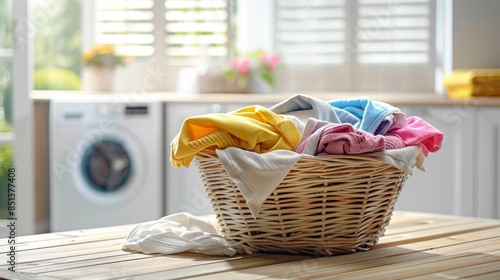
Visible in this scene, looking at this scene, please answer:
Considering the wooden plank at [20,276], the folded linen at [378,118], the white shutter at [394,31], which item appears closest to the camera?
the wooden plank at [20,276]

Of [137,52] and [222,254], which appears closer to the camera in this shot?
[222,254]

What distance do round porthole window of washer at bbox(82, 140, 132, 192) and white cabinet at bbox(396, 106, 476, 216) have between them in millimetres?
1384

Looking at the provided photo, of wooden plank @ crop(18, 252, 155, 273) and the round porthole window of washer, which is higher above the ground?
wooden plank @ crop(18, 252, 155, 273)

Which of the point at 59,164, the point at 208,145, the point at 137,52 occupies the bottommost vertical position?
the point at 59,164

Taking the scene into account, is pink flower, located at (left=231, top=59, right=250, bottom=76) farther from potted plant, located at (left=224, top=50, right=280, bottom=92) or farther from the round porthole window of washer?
the round porthole window of washer

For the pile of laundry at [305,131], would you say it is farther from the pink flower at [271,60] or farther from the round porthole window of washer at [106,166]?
the pink flower at [271,60]

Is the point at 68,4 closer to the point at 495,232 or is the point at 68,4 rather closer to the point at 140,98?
the point at 140,98

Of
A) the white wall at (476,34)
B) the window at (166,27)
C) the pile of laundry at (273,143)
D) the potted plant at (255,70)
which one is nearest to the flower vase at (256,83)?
the potted plant at (255,70)

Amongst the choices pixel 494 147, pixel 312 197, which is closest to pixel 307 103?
pixel 312 197

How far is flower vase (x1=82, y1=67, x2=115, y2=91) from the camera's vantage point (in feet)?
15.2

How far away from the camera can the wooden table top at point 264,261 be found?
3.95 ft

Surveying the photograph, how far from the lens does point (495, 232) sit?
162cm

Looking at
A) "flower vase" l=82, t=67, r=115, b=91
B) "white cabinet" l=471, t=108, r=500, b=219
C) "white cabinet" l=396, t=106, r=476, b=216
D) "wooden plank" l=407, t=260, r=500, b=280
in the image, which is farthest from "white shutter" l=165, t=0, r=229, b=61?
"wooden plank" l=407, t=260, r=500, b=280

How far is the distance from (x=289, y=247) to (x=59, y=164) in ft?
9.81
